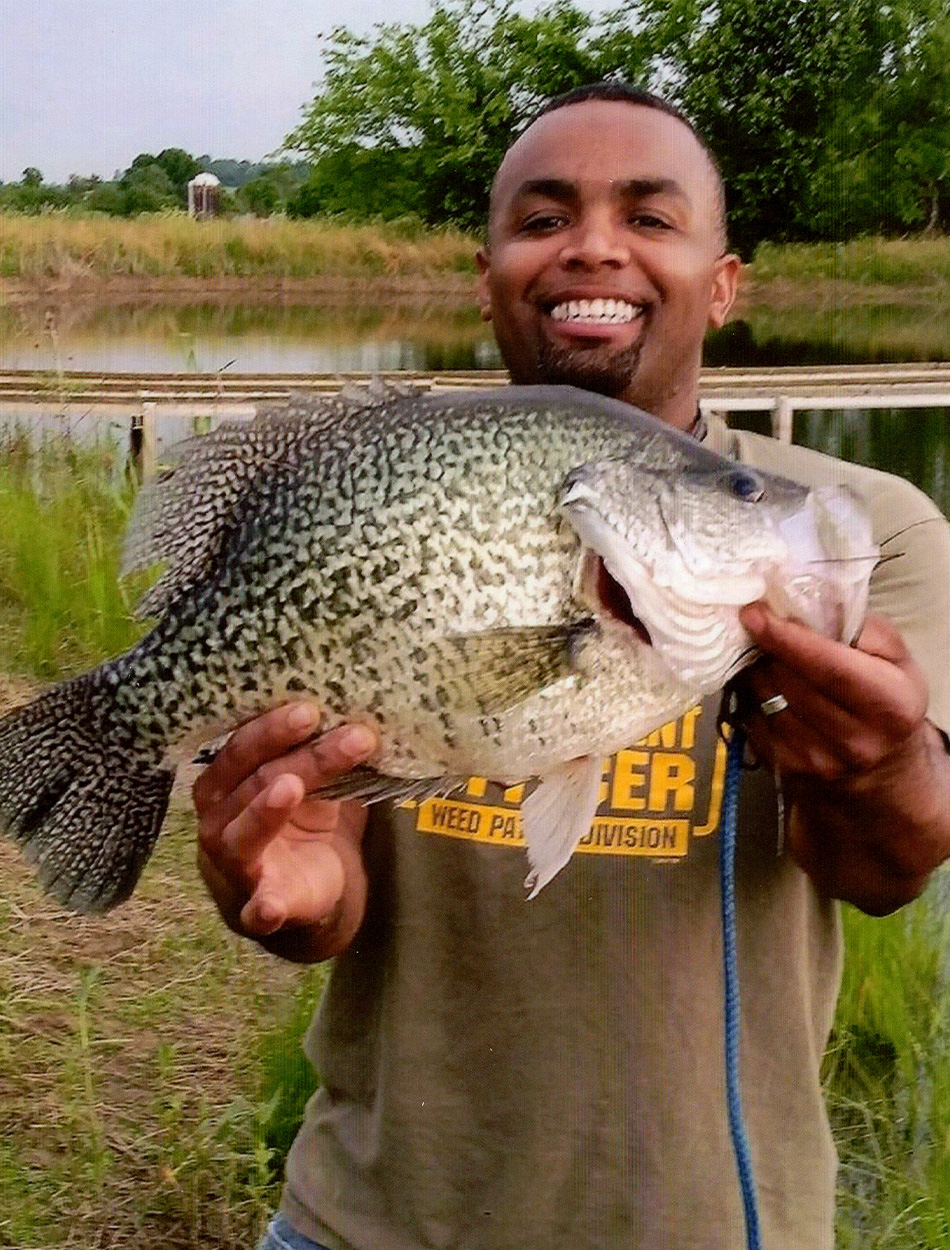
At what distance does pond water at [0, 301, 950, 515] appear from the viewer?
45.4 feet

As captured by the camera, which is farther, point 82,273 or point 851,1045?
point 82,273

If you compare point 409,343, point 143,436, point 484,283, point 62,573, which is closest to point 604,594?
point 484,283

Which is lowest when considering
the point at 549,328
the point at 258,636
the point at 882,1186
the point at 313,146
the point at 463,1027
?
the point at 882,1186

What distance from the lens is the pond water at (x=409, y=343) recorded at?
1383 centimetres

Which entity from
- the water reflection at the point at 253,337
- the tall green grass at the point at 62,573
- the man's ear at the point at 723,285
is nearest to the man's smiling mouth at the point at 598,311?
the man's ear at the point at 723,285

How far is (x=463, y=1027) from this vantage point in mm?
1938

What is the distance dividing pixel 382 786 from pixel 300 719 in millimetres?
138

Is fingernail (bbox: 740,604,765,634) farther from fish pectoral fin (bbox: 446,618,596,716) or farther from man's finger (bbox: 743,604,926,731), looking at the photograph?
fish pectoral fin (bbox: 446,618,596,716)

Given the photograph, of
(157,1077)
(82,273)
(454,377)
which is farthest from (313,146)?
(157,1077)

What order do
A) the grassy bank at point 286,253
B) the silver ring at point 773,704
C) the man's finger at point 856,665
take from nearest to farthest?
1. the man's finger at point 856,665
2. the silver ring at point 773,704
3. the grassy bank at point 286,253

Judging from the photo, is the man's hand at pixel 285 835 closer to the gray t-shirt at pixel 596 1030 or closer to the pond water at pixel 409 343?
the gray t-shirt at pixel 596 1030

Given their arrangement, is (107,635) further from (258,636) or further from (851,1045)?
(258,636)

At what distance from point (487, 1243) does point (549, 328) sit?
4.58ft

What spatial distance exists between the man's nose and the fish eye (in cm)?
65
